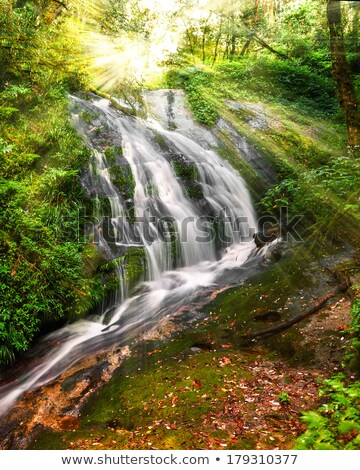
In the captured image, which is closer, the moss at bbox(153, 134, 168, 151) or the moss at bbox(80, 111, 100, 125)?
the moss at bbox(80, 111, 100, 125)

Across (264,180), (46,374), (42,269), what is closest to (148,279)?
(42,269)

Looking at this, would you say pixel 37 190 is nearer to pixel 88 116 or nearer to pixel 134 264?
pixel 134 264

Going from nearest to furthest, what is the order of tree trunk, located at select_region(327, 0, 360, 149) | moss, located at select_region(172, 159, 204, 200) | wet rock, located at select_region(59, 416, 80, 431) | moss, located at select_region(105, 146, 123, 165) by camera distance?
wet rock, located at select_region(59, 416, 80, 431) → tree trunk, located at select_region(327, 0, 360, 149) → moss, located at select_region(105, 146, 123, 165) → moss, located at select_region(172, 159, 204, 200)

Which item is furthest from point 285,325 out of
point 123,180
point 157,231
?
point 123,180

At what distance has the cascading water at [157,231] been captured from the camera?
609 centimetres

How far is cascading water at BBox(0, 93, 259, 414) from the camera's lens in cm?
609

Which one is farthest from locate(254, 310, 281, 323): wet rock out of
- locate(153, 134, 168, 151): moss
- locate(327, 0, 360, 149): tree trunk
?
locate(153, 134, 168, 151): moss

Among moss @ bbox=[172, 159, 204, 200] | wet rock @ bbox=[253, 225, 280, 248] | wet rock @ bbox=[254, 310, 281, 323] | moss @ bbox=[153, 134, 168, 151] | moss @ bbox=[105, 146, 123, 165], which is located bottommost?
wet rock @ bbox=[254, 310, 281, 323]

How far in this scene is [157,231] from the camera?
28.4ft

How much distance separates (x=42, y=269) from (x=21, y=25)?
5536mm

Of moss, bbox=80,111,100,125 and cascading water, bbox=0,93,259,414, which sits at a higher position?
moss, bbox=80,111,100,125

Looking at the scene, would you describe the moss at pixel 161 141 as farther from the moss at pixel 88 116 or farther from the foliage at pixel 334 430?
the foliage at pixel 334 430

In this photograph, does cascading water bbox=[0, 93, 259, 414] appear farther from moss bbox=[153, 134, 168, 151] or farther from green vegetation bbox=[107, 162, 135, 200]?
green vegetation bbox=[107, 162, 135, 200]
